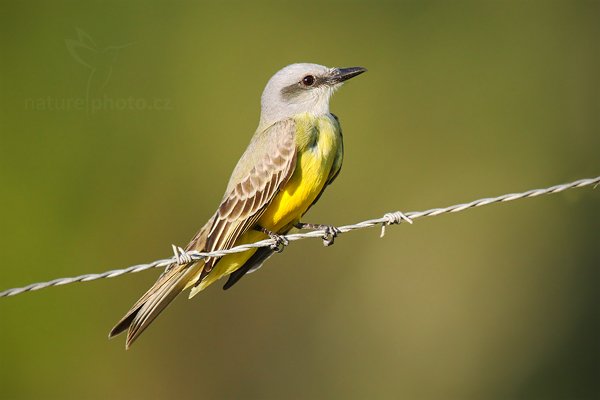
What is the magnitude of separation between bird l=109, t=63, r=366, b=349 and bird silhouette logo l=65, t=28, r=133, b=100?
5188 millimetres

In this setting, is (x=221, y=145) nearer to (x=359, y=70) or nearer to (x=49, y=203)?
A: (x=49, y=203)

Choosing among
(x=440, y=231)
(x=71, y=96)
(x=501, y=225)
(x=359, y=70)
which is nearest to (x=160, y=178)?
(x=71, y=96)

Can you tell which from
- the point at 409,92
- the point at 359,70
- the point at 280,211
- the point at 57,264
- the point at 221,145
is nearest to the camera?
the point at 280,211

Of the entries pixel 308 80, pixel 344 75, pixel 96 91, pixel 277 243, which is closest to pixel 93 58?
pixel 96 91

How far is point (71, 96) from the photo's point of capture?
1054 cm

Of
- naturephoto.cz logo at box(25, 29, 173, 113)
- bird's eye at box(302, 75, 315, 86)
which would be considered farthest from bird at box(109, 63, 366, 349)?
naturephoto.cz logo at box(25, 29, 173, 113)

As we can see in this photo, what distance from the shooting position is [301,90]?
19.9 ft

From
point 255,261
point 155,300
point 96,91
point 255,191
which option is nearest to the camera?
point 155,300

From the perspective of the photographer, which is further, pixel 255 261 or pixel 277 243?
pixel 255 261

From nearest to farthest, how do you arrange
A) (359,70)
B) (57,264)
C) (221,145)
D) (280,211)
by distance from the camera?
(280,211) → (359,70) → (57,264) → (221,145)

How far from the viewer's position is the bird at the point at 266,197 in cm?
528

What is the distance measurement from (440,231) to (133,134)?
12.3 ft

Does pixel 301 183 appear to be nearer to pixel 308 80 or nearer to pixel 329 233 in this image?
pixel 329 233

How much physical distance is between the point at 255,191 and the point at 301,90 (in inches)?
37.6
